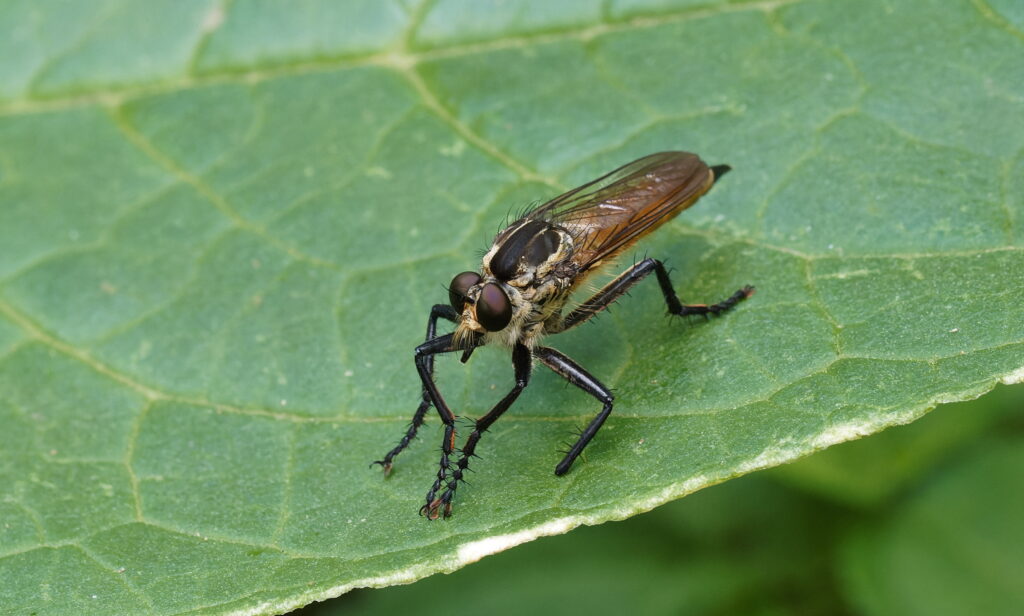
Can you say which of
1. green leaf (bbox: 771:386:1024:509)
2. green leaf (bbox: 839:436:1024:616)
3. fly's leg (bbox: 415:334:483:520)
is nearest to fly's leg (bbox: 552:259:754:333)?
fly's leg (bbox: 415:334:483:520)

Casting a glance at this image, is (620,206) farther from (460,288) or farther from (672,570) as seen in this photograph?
(672,570)

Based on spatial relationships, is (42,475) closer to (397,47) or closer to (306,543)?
(306,543)

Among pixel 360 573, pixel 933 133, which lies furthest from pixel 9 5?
pixel 933 133

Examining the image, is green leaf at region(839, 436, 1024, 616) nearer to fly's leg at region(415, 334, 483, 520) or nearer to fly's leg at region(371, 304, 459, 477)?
fly's leg at region(415, 334, 483, 520)

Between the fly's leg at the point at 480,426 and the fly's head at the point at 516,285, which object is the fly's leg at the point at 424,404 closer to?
the fly's head at the point at 516,285

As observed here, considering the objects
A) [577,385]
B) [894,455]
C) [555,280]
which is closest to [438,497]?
[577,385]

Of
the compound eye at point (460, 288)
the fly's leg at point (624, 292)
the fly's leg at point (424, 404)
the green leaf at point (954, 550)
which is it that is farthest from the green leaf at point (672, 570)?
the compound eye at point (460, 288)
